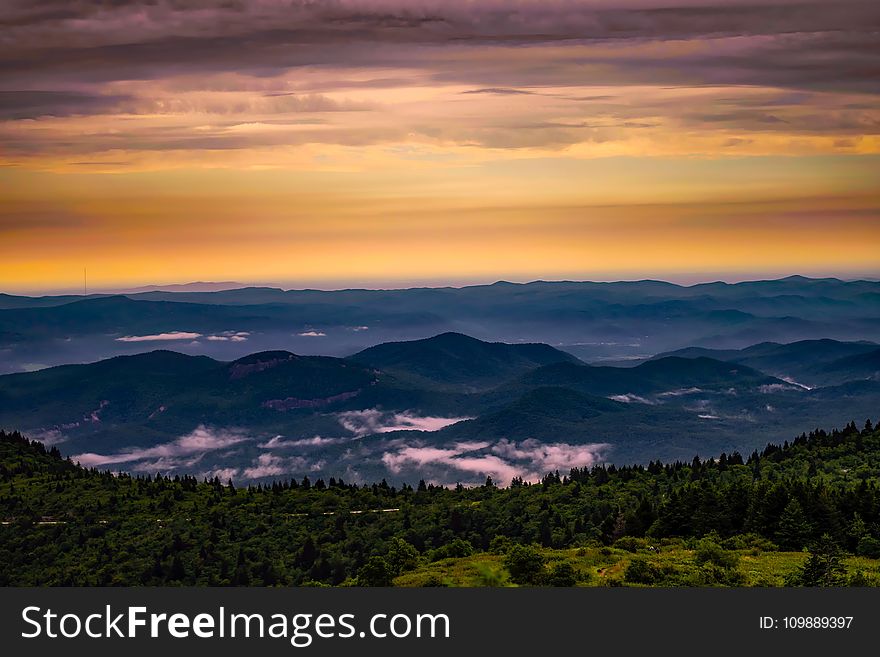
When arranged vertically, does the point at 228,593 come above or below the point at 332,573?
above

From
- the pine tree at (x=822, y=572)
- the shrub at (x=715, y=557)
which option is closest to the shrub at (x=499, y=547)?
the shrub at (x=715, y=557)

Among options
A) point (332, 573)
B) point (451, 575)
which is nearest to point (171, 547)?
point (332, 573)

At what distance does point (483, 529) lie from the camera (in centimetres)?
13438

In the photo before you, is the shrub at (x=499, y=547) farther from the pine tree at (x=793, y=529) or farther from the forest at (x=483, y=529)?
the pine tree at (x=793, y=529)

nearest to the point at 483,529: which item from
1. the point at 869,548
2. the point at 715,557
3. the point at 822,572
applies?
the point at 869,548

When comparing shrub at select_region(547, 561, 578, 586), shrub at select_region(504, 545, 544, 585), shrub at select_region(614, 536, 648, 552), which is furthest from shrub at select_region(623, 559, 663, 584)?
shrub at select_region(614, 536, 648, 552)

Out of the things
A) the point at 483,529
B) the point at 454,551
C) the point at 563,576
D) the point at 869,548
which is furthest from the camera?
the point at 483,529

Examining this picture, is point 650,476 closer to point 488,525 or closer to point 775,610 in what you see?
point 488,525

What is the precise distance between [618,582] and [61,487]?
148m

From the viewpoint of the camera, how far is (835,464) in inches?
5177

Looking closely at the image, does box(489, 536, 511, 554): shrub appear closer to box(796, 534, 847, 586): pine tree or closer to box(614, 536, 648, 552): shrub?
box(614, 536, 648, 552): shrub

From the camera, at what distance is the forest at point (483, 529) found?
221 ft

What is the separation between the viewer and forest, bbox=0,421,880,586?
221 feet

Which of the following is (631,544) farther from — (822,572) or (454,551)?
(822,572)
